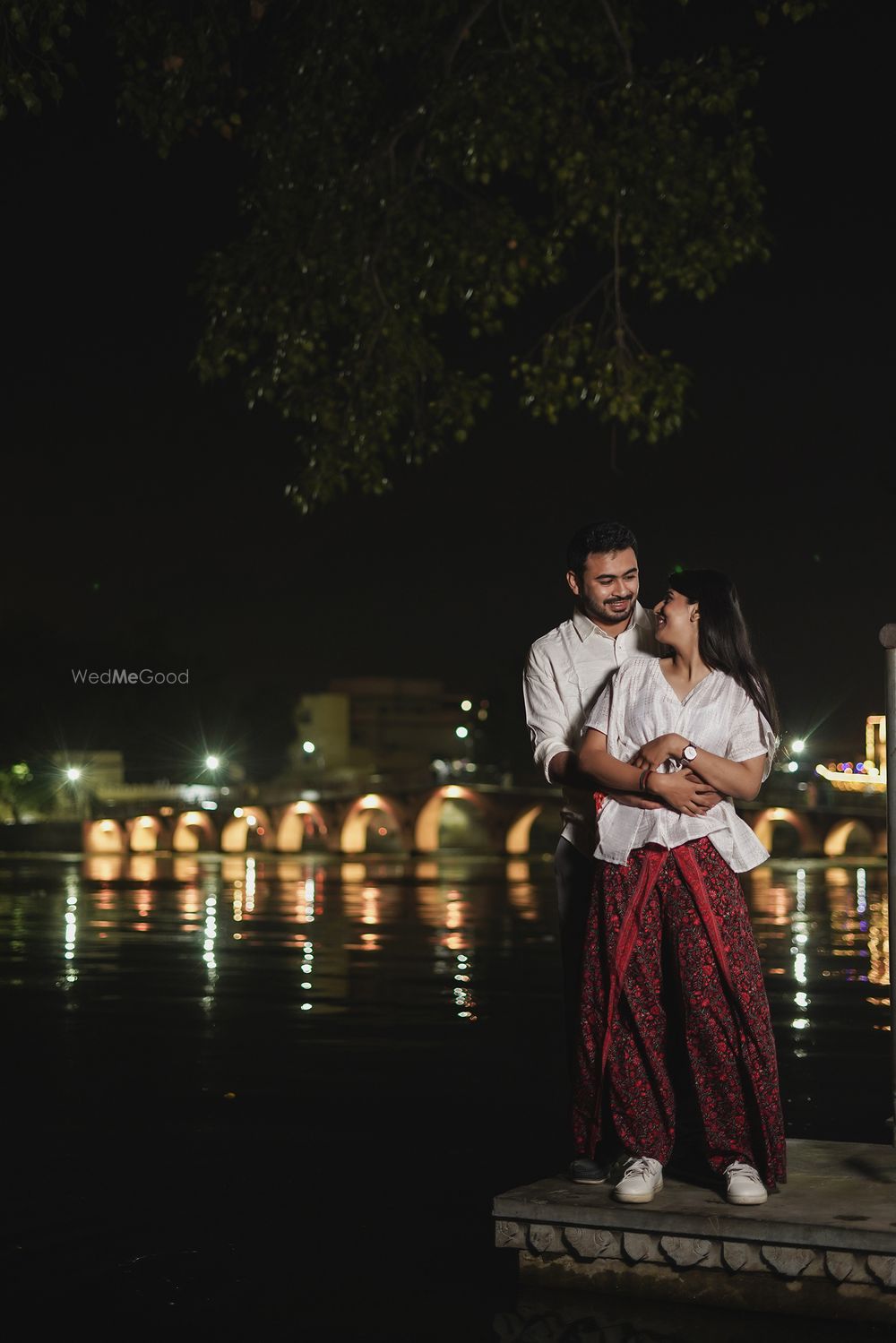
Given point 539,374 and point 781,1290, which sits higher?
point 539,374

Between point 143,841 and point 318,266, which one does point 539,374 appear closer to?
point 318,266

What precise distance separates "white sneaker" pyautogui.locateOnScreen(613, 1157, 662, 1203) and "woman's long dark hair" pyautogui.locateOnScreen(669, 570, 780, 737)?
4.21 feet

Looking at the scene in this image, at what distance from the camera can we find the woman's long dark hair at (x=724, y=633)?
521cm

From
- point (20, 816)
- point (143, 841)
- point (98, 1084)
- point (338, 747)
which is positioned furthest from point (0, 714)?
point (98, 1084)

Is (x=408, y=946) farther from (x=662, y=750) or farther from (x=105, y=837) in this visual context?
(x=105, y=837)

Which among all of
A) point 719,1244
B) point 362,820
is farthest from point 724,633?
point 362,820

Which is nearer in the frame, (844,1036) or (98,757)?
→ (844,1036)

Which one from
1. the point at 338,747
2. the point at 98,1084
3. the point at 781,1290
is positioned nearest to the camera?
the point at 781,1290

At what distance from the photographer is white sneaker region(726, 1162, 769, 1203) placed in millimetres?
4879

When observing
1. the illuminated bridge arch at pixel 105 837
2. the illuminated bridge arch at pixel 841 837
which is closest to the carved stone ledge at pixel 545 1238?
the illuminated bridge arch at pixel 841 837

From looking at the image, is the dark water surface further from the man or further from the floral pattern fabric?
the man

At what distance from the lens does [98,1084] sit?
8.95 m

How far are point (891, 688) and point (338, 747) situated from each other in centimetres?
15654

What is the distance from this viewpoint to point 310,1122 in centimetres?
782
